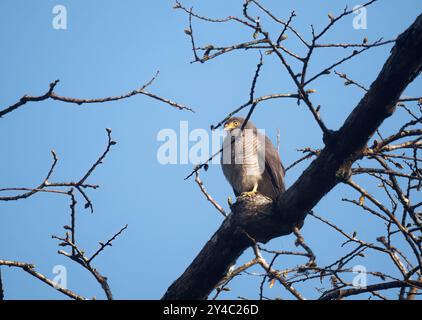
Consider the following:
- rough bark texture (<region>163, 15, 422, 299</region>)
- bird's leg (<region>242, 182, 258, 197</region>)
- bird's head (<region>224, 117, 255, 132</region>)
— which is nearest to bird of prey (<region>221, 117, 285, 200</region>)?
bird's leg (<region>242, 182, 258, 197</region>)

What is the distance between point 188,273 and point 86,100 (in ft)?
4.95

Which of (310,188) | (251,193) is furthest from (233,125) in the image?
(310,188)

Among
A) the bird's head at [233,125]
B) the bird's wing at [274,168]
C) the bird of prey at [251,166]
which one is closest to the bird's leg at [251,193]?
the bird of prey at [251,166]

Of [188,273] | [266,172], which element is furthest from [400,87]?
[266,172]

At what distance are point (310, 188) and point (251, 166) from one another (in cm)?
310

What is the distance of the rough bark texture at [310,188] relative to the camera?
2453mm

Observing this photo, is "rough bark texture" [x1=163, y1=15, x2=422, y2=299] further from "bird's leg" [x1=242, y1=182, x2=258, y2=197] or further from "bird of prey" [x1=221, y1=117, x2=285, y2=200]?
"bird of prey" [x1=221, y1=117, x2=285, y2=200]

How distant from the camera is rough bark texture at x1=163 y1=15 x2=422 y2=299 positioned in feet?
8.05

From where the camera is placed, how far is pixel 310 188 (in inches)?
113

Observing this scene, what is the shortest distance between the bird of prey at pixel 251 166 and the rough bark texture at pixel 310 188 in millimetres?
2678

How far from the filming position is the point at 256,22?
101 inches


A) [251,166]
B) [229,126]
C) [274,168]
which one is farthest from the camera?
[229,126]

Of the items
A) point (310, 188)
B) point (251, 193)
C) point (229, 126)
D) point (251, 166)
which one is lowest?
point (310, 188)

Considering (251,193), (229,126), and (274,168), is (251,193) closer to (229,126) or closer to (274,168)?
(274,168)
